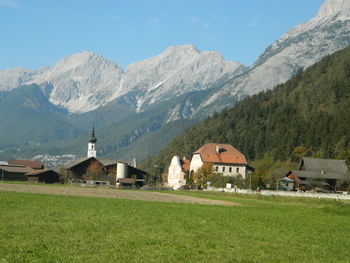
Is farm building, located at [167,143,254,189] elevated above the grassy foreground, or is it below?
above

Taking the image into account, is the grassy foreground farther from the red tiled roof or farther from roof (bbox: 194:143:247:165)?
the red tiled roof

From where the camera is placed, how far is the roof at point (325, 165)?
14500cm

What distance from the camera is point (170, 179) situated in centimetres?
19238

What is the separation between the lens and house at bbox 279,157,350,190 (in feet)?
460

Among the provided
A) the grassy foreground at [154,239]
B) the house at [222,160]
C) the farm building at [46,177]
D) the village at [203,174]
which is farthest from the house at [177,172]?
the grassy foreground at [154,239]

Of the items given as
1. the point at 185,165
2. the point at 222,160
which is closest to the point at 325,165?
the point at 222,160

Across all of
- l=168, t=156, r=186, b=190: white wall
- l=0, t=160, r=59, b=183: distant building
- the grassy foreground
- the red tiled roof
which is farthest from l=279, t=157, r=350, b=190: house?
the grassy foreground

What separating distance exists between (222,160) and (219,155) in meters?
2.31

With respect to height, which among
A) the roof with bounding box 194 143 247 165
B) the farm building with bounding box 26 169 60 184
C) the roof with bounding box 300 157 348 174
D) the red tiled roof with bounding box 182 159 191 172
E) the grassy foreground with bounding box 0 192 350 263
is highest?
the roof with bounding box 194 143 247 165

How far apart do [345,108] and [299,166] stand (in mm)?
45237

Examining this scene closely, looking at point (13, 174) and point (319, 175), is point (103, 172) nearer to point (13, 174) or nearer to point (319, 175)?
point (13, 174)

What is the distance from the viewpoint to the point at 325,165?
480 ft

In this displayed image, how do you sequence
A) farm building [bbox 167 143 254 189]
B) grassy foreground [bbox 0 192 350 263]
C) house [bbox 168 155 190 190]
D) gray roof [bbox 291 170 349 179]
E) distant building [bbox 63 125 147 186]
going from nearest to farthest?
1. grassy foreground [bbox 0 192 350 263]
2. gray roof [bbox 291 170 349 179]
3. farm building [bbox 167 143 254 189]
4. distant building [bbox 63 125 147 186]
5. house [bbox 168 155 190 190]

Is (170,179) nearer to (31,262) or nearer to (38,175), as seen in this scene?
(38,175)
